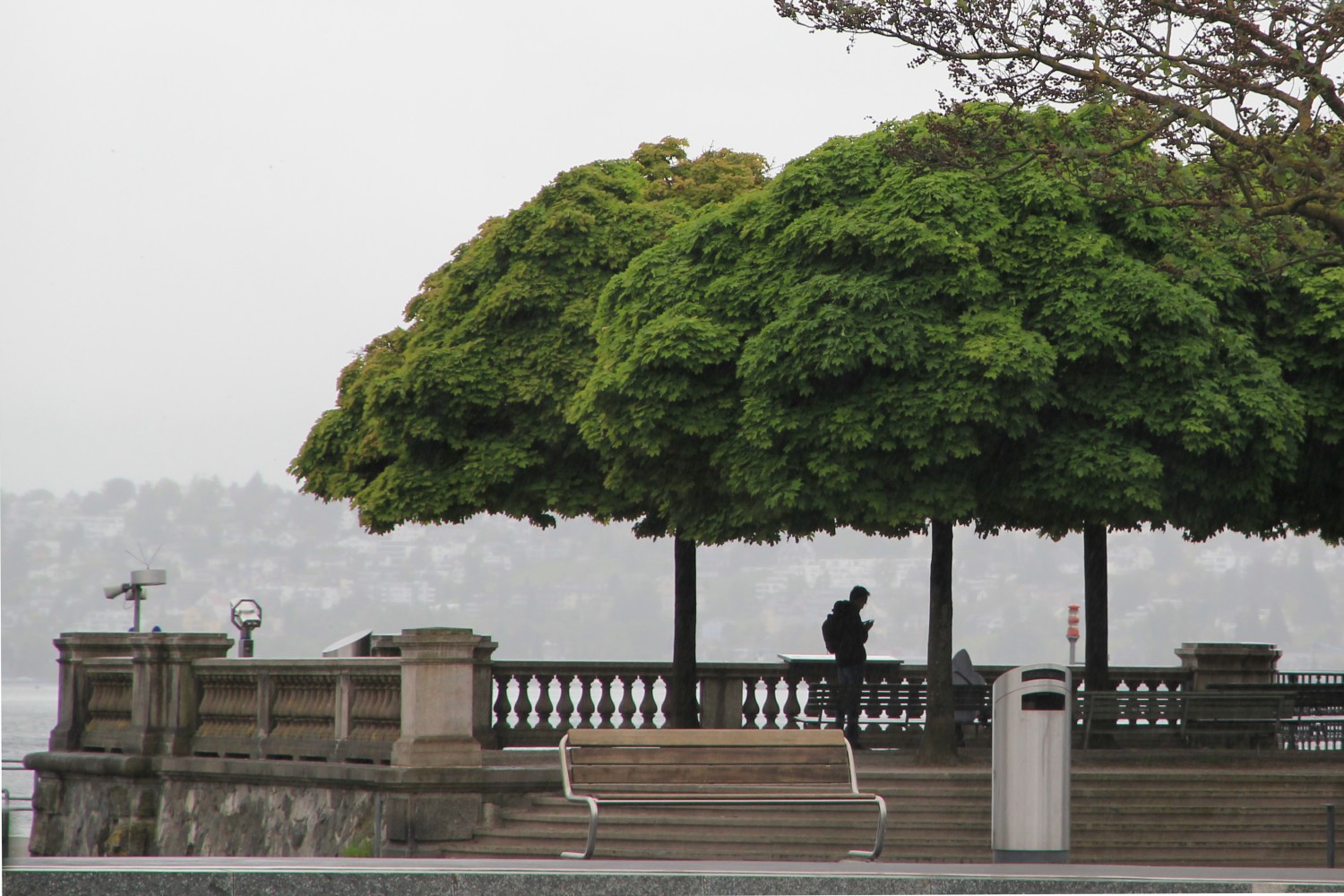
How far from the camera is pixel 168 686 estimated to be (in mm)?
18031

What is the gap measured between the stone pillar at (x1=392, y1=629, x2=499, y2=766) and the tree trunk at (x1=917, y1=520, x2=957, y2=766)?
4.65 meters

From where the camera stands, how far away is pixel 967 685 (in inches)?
768

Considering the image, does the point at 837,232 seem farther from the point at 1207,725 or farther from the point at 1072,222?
the point at 1207,725

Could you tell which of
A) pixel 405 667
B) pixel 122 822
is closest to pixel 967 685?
pixel 405 667

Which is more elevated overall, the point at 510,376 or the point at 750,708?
the point at 510,376

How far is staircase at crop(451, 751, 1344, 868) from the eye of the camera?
14.1 m

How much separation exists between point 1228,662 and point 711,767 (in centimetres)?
1222

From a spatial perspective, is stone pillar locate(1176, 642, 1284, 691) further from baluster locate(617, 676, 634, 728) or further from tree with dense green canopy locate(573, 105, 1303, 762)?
baluster locate(617, 676, 634, 728)

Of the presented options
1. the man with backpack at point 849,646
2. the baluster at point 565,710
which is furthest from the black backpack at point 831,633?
the baluster at point 565,710

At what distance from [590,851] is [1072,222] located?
8.54 m

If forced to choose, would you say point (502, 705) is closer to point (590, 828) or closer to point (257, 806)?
point (257, 806)

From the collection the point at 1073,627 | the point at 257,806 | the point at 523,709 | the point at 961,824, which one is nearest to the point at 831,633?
the point at 523,709

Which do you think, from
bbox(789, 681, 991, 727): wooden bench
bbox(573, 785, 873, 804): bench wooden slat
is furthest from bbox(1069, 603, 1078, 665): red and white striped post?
bbox(573, 785, 873, 804): bench wooden slat

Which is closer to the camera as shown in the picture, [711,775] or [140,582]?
[711,775]
